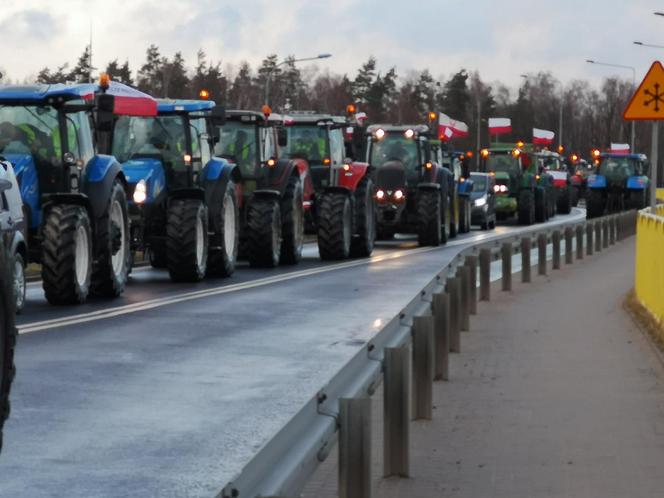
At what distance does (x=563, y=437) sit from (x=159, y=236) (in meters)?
14.3

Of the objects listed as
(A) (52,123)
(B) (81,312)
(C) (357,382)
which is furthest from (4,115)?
(C) (357,382)

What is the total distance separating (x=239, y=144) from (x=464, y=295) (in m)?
11.7

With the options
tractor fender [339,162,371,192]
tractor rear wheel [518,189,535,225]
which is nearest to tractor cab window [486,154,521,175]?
tractor rear wheel [518,189,535,225]

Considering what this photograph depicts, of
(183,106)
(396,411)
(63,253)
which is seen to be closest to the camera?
(396,411)

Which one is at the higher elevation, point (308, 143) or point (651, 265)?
point (308, 143)

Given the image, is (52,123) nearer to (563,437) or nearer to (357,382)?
(563,437)

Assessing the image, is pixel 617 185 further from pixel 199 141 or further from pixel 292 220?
pixel 199 141

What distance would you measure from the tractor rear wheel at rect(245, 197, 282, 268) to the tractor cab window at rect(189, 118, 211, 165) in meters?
2.25

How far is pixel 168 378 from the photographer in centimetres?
1336

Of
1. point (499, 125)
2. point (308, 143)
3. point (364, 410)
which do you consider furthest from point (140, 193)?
point (499, 125)

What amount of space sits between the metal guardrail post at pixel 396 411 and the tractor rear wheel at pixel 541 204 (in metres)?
55.4

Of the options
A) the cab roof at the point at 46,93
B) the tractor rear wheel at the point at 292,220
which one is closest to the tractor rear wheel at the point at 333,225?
the tractor rear wheel at the point at 292,220

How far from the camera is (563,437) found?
11.1 metres

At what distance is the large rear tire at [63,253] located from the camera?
19516mm
